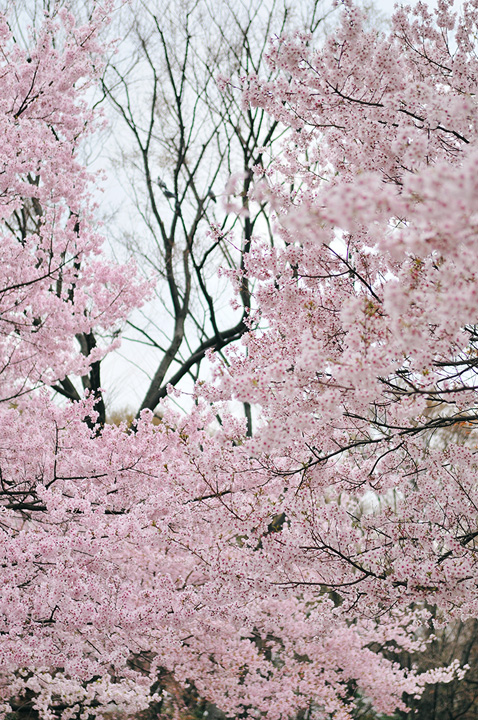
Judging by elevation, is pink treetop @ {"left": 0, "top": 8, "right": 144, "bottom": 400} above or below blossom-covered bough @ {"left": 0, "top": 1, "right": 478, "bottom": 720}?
above

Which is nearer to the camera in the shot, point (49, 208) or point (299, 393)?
point (299, 393)

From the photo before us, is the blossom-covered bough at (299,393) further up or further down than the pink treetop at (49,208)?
further down

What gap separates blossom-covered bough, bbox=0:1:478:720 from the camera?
2.63 metres

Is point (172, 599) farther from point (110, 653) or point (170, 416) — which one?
point (170, 416)

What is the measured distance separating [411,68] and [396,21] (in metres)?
0.38

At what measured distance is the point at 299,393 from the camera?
12.9 ft

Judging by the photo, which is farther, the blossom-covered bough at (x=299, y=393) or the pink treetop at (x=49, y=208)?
the pink treetop at (x=49, y=208)

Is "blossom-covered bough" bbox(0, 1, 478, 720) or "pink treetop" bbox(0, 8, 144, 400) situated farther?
"pink treetop" bbox(0, 8, 144, 400)

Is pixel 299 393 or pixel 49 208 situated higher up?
pixel 49 208

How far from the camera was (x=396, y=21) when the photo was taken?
4.43 metres

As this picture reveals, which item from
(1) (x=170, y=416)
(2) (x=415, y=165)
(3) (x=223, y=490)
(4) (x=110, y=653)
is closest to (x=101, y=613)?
(4) (x=110, y=653)

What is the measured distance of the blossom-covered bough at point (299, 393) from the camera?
2633 mm

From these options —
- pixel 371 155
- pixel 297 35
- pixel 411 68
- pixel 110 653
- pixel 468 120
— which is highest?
pixel 411 68

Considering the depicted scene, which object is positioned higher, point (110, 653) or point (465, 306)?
point (465, 306)
